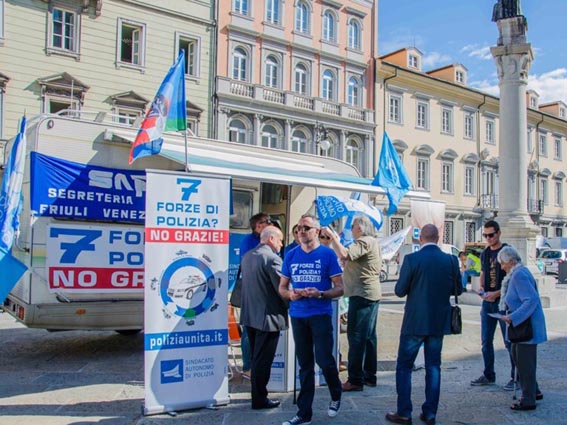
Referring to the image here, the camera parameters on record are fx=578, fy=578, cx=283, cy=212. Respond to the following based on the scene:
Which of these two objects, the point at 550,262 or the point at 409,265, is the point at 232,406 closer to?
the point at 409,265

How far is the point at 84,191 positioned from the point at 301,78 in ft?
79.7

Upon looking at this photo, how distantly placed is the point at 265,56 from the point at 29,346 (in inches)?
894

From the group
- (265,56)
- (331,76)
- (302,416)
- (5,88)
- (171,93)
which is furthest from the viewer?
(331,76)

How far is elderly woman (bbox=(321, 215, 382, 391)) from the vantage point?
6.11 m

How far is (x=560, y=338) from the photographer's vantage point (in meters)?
9.65

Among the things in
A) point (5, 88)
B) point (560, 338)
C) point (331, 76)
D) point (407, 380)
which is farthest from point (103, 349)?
point (331, 76)

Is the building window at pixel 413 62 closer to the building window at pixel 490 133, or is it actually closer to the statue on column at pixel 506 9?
the building window at pixel 490 133

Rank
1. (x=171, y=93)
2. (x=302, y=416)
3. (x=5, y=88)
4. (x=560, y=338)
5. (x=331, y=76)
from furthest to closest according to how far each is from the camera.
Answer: (x=331, y=76) → (x=5, y=88) → (x=560, y=338) → (x=171, y=93) → (x=302, y=416)

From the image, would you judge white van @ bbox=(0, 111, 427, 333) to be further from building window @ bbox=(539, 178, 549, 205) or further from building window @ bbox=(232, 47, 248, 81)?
building window @ bbox=(539, 178, 549, 205)

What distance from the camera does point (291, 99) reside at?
96.7 ft

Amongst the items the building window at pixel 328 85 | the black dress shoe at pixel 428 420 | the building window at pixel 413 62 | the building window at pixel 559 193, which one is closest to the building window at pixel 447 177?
the building window at pixel 413 62

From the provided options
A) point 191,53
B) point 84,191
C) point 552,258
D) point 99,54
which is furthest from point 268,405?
point 552,258

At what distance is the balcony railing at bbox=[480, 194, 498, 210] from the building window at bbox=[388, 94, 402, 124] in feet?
31.1

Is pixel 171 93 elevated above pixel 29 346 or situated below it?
above
